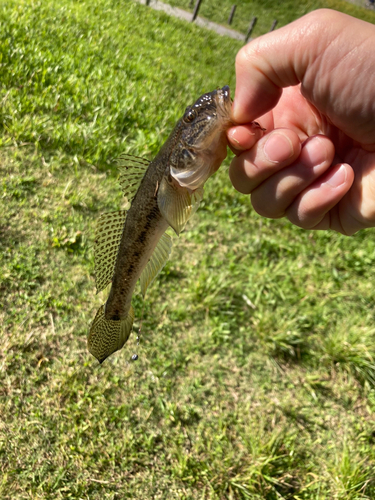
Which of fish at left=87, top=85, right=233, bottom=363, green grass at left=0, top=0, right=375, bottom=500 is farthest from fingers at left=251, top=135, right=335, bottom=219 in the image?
green grass at left=0, top=0, right=375, bottom=500

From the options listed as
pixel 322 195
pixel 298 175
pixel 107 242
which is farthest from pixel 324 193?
pixel 107 242

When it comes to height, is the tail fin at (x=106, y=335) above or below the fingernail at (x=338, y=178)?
below

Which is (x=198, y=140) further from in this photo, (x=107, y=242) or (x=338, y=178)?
(x=338, y=178)

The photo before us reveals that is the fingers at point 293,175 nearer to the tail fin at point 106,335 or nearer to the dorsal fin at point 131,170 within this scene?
the dorsal fin at point 131,170

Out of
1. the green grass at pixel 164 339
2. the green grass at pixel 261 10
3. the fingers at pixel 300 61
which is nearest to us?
the fingers at pixel 300 61

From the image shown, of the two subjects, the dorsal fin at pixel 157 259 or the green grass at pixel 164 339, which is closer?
the dorsal fin at pixel 157 259

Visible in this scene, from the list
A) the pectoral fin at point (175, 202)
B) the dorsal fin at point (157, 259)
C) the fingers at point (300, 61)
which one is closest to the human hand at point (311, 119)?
the fingers at point (300, 61)
